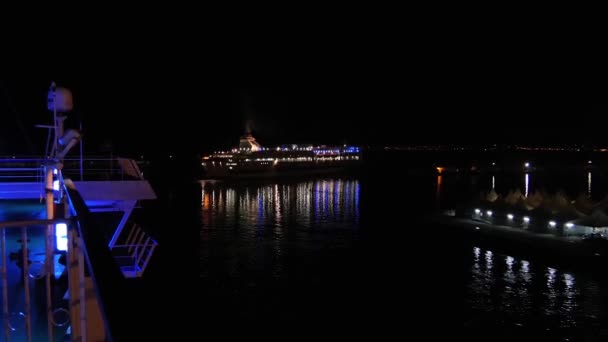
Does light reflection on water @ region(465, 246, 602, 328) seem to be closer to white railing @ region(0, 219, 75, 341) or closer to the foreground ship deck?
the foreground ship deck

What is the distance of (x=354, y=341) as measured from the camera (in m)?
11.2

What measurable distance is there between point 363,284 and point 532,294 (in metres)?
4.43

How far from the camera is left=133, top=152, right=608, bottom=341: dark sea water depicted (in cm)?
1196

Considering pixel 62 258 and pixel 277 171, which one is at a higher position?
Answer: pixel 62 258

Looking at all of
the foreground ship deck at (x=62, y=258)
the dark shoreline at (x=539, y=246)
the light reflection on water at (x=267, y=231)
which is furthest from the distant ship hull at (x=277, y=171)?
the foreground ship deck at (x=62, y=258)

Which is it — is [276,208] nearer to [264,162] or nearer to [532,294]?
[532,294]

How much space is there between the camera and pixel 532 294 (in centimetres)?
1386

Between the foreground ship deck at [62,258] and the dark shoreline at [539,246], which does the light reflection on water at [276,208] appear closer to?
the dark shoreline at [539,246]

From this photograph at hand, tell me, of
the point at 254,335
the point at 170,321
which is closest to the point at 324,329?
the point at 254,335

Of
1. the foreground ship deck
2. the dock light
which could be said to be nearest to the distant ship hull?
the foreground ship deck

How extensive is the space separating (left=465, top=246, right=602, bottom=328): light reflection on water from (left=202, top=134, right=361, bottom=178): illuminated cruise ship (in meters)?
43.5

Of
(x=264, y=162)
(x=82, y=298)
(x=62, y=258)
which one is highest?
(x=82, y=298)

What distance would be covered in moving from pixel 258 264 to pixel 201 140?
60.6m

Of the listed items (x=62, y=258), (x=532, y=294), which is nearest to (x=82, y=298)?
(x=62, y=258)
